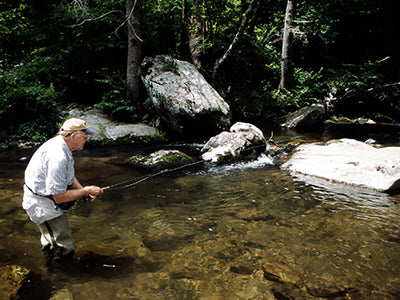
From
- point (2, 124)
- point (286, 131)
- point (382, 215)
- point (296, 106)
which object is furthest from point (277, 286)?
point (296, 106)

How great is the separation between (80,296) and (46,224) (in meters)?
0.95

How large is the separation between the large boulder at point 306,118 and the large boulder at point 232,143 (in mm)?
5171

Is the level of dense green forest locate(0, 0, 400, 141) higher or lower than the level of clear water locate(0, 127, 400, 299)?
higher

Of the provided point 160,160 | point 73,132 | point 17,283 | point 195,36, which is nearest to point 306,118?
point 195,36

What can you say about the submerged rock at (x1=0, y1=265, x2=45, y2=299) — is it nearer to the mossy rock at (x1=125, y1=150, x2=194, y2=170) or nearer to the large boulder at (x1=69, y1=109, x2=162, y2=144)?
the mossy rock at (x1=125, y1=150, x2=194, y2=170)

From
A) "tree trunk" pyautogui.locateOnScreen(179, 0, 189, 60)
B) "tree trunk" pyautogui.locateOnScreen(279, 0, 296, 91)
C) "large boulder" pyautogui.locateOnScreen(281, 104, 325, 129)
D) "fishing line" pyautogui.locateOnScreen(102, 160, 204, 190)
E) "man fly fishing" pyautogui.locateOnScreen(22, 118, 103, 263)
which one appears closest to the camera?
"man fly fishing" pyautogui.locateOnScreen(22, 118, 103, 263)

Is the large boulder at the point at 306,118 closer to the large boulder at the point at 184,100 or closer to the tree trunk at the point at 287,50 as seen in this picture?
the tree trunk at the point at 287,50

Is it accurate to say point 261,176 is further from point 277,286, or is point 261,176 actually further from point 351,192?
point 277,286

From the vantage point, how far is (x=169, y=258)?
3.38 metres

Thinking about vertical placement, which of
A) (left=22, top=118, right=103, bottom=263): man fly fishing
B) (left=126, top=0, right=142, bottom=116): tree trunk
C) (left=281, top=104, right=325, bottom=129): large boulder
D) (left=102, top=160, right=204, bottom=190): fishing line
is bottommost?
Result: (left=102, top=160, right=204, bottom=190): fishing line

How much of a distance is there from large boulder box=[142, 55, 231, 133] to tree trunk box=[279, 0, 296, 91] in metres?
7.48

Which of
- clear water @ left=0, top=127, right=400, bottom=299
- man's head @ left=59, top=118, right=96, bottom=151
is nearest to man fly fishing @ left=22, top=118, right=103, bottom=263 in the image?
man's head @ left=59, top=118, right=96, bottom=151

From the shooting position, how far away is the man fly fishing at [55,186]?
8.98 ft

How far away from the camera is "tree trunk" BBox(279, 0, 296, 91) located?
14820mm
